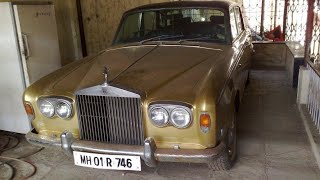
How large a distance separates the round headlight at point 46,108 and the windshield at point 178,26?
4.96 feet

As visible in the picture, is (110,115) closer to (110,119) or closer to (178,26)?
(110,119)

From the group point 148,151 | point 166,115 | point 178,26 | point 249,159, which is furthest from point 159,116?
A: point 178,26

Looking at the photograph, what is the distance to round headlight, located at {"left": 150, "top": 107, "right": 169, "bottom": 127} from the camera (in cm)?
255

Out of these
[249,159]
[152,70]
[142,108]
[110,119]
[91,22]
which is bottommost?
[249,159]

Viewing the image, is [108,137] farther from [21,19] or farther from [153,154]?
[21,19]

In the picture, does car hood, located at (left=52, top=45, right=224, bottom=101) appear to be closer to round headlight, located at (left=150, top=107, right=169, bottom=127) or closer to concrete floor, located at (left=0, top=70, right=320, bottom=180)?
round headlight, located at (left=150, top=107, right=169, bottom=127)

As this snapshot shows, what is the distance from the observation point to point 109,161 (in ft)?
8.95

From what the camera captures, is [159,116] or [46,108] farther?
[46,108]

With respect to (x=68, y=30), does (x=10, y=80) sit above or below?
below

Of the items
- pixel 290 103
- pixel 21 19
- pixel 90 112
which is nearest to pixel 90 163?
pixel 90 112

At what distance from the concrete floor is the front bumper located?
644 millimetres

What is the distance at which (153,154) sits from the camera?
2600mm

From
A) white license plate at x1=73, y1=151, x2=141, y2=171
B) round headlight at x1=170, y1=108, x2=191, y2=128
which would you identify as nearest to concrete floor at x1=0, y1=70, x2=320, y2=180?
white license plate at x1=73, y1=151, x2=141, y2=171

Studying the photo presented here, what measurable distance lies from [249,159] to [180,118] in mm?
1354
